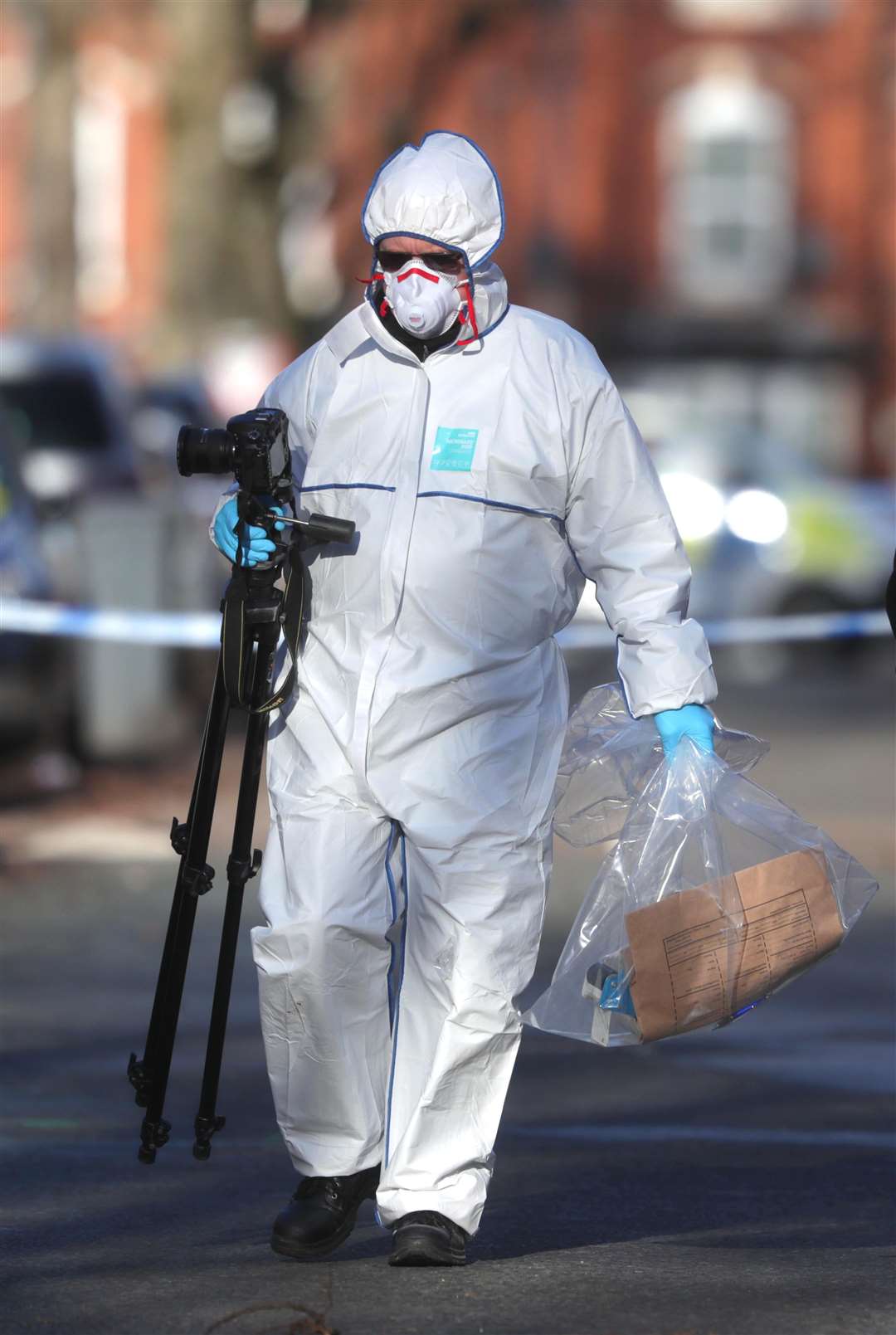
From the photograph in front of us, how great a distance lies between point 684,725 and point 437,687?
421 mm

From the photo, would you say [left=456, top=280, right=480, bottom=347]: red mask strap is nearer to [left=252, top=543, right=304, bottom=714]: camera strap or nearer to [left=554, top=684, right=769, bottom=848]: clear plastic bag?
[left=252, top=543, right=304, bottom=714]: camera strap

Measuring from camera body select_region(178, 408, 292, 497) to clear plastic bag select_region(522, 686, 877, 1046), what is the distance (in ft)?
2.56

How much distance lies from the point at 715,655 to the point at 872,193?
17.5 meters

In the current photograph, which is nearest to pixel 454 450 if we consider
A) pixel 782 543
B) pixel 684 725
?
pixel 684 725

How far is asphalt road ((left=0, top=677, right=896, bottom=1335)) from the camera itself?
3945mm

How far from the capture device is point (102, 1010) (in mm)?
6379

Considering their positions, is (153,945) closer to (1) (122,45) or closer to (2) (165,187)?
(2) (165,187)

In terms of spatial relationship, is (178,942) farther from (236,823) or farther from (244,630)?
(244,630)

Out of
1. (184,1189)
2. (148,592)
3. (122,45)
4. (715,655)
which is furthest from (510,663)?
(122,45)

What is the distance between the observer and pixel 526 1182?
485 centimetres

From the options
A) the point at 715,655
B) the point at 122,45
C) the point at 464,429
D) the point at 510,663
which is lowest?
the point at 715,655

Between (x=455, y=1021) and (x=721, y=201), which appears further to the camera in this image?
(x=721, y=201)

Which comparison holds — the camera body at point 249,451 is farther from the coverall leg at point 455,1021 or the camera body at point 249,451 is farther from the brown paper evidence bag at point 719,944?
the brown paper evidence bag at point 719,944

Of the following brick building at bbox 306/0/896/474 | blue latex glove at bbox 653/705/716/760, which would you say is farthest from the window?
blue latex glove at bbox 653/705/716/760
